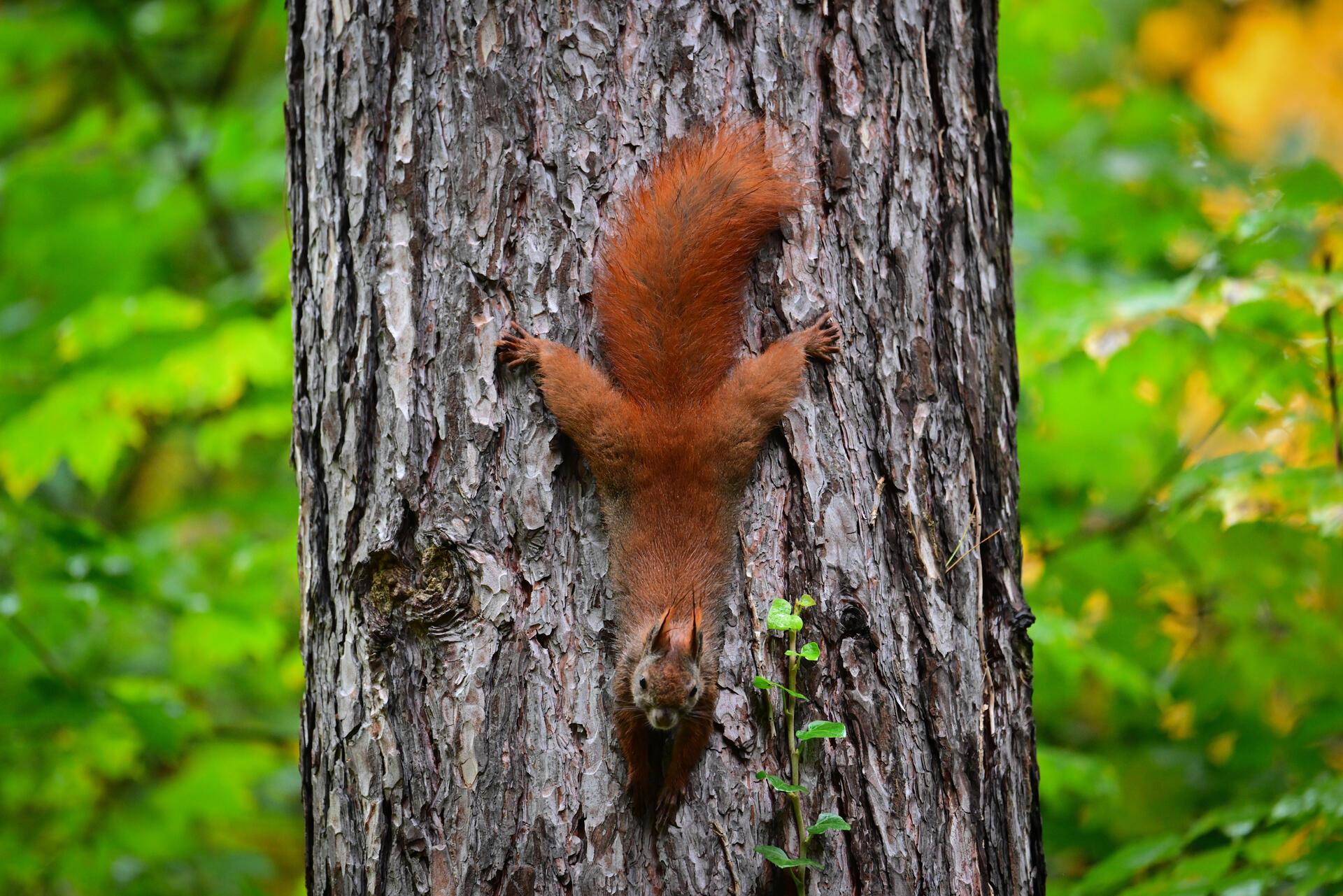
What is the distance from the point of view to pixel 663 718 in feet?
4.99

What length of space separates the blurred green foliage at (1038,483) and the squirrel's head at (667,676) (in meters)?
1.48

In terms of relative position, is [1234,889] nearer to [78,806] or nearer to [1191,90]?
[78,806]

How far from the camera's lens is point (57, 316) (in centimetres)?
467

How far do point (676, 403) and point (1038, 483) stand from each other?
2547 millimetres

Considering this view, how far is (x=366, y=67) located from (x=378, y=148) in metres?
0.15

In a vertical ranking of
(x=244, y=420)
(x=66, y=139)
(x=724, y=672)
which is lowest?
(x=724, y=672)

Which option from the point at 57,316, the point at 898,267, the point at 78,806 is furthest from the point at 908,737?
the point at 57,316

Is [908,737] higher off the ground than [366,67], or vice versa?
[366,67]

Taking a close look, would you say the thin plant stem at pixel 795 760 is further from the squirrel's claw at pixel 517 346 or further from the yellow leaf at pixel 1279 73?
the yellow leaf at pixel 1279 73

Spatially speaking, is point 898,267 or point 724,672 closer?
point 724,672

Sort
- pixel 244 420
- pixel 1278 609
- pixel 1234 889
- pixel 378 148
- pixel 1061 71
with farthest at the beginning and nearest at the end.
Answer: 1. pixel 1061 71
2. pixel 244 420
3. pixel 1278 609
4. pixel 1234 889
5. pixel 378 148

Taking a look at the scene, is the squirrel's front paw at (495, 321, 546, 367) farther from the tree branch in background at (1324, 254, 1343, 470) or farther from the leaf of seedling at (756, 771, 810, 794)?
the tree branch in background at (1324, 254, 1343, 470)

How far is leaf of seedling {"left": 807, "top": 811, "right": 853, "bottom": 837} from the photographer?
1515 millimetres

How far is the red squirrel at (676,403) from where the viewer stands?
155 cm
